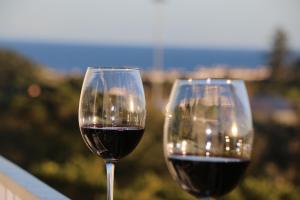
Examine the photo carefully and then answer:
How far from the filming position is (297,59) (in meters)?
38.0

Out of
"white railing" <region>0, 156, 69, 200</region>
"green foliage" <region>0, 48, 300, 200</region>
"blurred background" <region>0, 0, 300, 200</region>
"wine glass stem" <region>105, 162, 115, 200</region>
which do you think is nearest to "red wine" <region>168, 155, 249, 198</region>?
"wine glass stem" <region>105, 162, 115, 200</region>

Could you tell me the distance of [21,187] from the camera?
1.91 m

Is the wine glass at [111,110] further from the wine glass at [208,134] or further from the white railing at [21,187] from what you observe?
the wine glass at [208,134]

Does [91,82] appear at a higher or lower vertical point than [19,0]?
lower

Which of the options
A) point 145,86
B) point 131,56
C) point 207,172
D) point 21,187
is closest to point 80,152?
point 145,86

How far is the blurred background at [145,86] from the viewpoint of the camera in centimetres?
1387

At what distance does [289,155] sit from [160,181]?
757cm

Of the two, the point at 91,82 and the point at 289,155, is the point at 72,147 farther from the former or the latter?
the point at 91,82

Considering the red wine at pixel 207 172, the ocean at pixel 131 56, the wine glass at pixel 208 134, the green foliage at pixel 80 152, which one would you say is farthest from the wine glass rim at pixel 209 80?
the ocean at pixel 131 56

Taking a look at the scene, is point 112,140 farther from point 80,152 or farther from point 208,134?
point 80,152

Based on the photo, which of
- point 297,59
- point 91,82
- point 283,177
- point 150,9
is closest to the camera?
point 91,82

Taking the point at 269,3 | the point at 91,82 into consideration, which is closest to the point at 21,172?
the point at 91,82

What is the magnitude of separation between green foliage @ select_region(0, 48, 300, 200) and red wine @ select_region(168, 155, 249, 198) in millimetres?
10707

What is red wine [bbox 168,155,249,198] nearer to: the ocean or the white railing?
the white railing
